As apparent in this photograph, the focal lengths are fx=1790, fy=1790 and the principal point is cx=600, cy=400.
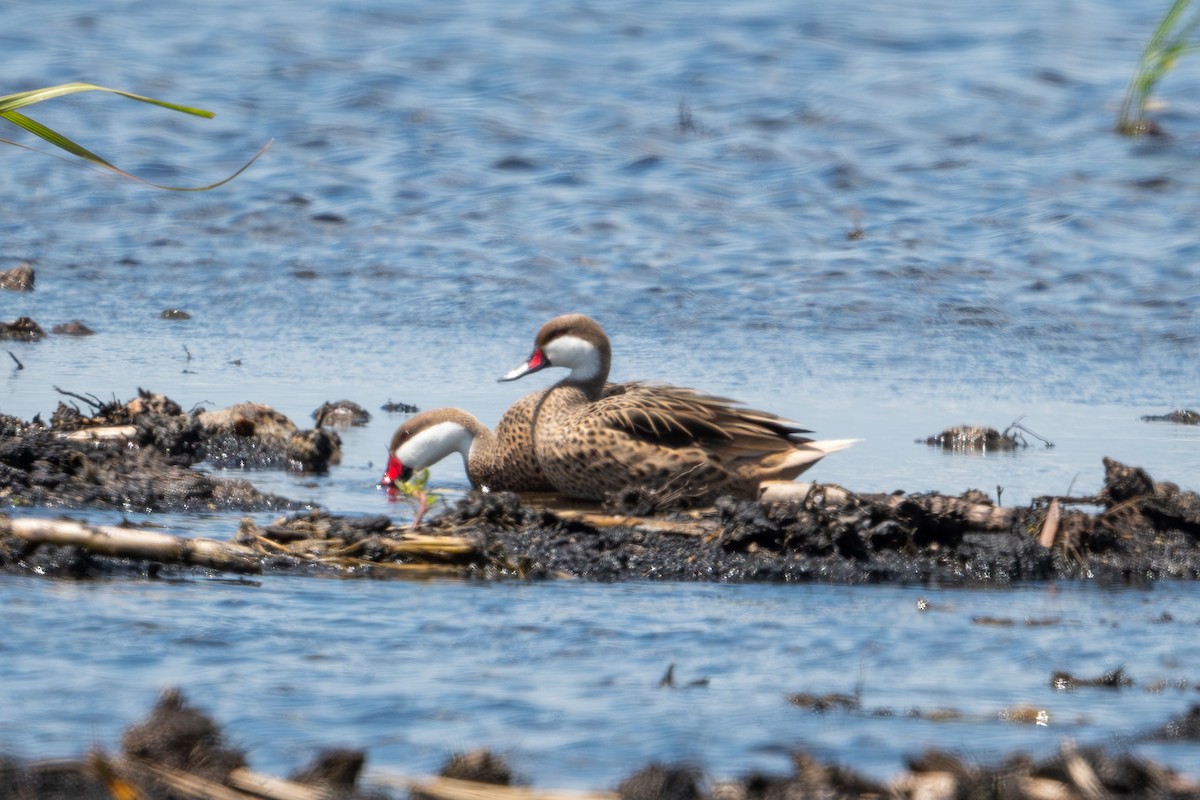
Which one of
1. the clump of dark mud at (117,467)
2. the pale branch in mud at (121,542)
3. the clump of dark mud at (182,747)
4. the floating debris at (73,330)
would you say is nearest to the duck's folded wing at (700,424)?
the clump of dark mud at (117,467)

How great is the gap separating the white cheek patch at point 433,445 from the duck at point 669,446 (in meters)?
0.35

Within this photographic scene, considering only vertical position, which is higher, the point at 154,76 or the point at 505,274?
the point at 154,76

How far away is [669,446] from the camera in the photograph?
8.11 meters

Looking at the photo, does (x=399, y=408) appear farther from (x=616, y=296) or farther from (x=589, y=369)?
(x=616, y=296)

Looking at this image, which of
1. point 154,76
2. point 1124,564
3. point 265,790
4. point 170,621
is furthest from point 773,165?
point 265,790

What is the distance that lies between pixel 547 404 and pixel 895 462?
1675mm

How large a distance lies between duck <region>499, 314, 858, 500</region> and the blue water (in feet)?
1.84

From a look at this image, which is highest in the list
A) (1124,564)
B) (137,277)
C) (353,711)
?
(137,277)

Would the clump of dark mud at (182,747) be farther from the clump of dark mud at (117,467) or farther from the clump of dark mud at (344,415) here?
the clump of dark mud at (344,415)

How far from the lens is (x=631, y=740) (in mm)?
4184

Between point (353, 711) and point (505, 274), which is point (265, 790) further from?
point (505, 274)

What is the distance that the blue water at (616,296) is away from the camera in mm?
4570

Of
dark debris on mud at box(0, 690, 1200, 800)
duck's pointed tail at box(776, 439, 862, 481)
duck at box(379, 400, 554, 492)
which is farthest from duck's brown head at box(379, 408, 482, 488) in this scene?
dark debris on mud at box(0, 690, 1200, 800)

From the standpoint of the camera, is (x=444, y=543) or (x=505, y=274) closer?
(x=444, y=543)
